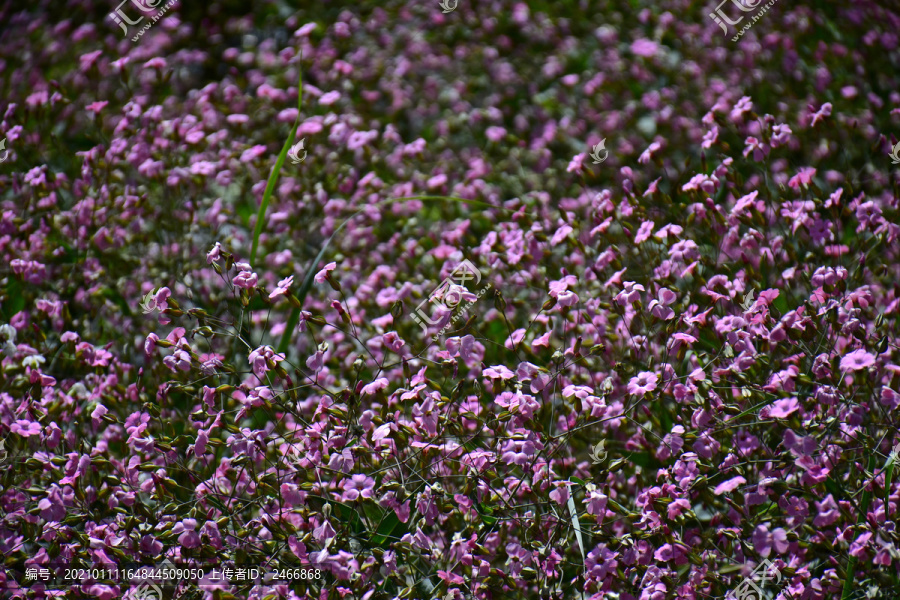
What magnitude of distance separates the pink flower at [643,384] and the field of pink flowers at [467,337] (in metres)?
0.02

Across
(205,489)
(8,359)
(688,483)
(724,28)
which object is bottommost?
(8,359)

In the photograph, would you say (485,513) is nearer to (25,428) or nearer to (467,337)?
(467,337)

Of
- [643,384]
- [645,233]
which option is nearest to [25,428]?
[643,384]

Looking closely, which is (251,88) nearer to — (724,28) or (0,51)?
(0,51)

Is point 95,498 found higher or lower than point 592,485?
lower

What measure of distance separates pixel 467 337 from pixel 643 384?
0.58 metres

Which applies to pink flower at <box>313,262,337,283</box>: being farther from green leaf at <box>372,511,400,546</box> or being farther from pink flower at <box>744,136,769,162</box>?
pink flower at <box>744,136,769,162</box>

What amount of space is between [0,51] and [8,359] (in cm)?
393

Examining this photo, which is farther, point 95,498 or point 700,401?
point 95,498

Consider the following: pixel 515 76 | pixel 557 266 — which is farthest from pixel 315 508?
pixel 515 76

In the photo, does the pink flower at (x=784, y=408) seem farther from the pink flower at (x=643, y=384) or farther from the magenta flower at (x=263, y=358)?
the magenta flower at (x=263, y=358)

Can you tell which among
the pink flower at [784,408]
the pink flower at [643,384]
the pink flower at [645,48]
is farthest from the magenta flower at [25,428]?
the pink flower at [645,48]

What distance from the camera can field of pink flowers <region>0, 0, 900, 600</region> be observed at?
213 centimetres

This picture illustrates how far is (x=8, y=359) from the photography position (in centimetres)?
296
